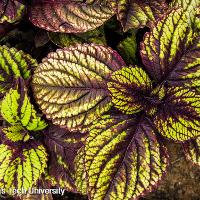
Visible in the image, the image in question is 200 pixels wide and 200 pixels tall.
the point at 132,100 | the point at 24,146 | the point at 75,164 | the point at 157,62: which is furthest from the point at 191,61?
the point at 24,146

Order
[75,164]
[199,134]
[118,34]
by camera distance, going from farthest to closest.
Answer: [118,34] → [75,164] → [199,134]

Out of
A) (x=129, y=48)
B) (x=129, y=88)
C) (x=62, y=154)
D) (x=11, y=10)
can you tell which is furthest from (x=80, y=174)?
(x=11, y=10)

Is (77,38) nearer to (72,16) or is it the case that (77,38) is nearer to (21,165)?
(72,16)

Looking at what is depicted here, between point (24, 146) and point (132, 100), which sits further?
point (24, 146)

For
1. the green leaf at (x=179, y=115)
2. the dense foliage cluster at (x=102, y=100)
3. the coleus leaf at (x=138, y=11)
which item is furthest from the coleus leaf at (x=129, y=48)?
the green leaf at (x=179, y=115)

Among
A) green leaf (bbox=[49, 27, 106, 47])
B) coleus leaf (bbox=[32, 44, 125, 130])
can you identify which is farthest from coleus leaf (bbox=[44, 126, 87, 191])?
green leaf (bbox=[49, 27, 106, 47])

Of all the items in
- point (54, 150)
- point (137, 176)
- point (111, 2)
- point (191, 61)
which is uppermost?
point (111, 2)

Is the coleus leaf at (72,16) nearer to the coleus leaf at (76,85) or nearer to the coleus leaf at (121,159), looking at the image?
the coleus leaf at (76,85)

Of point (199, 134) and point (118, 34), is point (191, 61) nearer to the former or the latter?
point (199, 134)
